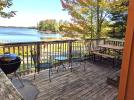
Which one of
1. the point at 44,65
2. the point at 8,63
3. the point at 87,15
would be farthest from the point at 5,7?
the point at 87,15

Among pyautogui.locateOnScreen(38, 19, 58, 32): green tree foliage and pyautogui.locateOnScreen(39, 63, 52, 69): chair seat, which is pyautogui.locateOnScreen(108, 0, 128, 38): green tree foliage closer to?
pyautogui.locateOnScreen(39, 63, 52, 69): chair seat

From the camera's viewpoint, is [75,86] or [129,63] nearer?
[129,63]

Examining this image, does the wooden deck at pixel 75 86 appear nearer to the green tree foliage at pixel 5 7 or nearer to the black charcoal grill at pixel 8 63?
the black charcoal grill at pixel 8 63

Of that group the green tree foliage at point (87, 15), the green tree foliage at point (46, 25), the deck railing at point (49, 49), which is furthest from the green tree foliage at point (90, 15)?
the green tree foliage at point (46, 25)

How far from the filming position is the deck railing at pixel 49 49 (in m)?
5.08

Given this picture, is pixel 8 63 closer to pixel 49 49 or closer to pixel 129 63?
pixel 129 63

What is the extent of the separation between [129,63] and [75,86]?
3.03m

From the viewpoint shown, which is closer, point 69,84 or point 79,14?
point 69,84

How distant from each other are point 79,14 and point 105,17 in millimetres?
1549

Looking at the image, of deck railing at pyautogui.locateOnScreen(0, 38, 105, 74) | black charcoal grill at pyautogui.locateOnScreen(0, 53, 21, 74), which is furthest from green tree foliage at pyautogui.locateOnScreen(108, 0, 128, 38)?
black charcoal grill at pyautogui.locateOnScreen(0, 53, 21, 74)

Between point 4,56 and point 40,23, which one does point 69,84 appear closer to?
point 4,56

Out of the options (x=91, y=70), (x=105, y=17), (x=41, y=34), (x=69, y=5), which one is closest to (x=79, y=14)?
(x=69, y=5)

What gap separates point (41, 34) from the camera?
1681 centimetres

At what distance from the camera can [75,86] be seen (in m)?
4.51
